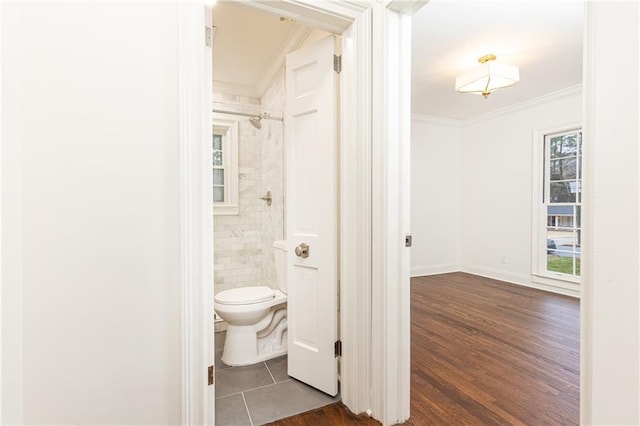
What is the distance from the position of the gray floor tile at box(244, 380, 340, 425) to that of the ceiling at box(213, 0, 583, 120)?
2057 mm

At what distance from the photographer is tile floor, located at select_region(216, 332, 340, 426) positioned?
1602 mm

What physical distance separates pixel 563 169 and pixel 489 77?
2.16 metres

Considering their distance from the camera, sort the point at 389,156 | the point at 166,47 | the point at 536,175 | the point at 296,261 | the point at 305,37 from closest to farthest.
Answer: the point at 166,47
the point at 389,156
the point at 296,261
the point at 305,37
the point at 536,175

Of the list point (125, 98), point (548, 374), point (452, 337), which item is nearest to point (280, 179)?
point (125, 98)

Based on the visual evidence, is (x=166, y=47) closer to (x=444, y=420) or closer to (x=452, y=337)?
(x=444, y=420)

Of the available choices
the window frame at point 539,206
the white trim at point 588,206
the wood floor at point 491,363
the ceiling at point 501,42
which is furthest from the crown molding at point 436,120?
the white trim at point 588,206

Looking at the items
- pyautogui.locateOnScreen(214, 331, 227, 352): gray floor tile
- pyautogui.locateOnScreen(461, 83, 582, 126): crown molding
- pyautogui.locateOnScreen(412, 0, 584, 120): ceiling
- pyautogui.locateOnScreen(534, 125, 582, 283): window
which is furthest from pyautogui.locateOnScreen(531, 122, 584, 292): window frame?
pyautogui.locateOnScreen(214, 331, 227, 352): gray floor tile

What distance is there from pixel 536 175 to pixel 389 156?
3741 millimetres

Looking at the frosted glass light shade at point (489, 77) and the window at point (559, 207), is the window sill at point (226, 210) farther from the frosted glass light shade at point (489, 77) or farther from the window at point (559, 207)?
the window at point (559, 207)

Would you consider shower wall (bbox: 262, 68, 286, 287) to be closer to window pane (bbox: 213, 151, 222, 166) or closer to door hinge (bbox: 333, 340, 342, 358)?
window pane (bbox: 213, 151, 222, 166)

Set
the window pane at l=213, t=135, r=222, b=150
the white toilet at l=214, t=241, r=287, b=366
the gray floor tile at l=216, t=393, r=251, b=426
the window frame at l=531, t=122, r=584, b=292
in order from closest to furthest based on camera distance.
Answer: the gray floor tile at l=216, t=393, r=251, b=426, the white toilet at l=214, t=241, r=287, b=366, the window pane at l=213, t=135, r=222, b=150, the window frame at l=531, t=122, r=584, b=292

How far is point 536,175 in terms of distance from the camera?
4164mm

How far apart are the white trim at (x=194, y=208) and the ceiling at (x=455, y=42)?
40 cm

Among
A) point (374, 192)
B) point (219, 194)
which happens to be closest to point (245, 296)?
point (374, 192)
